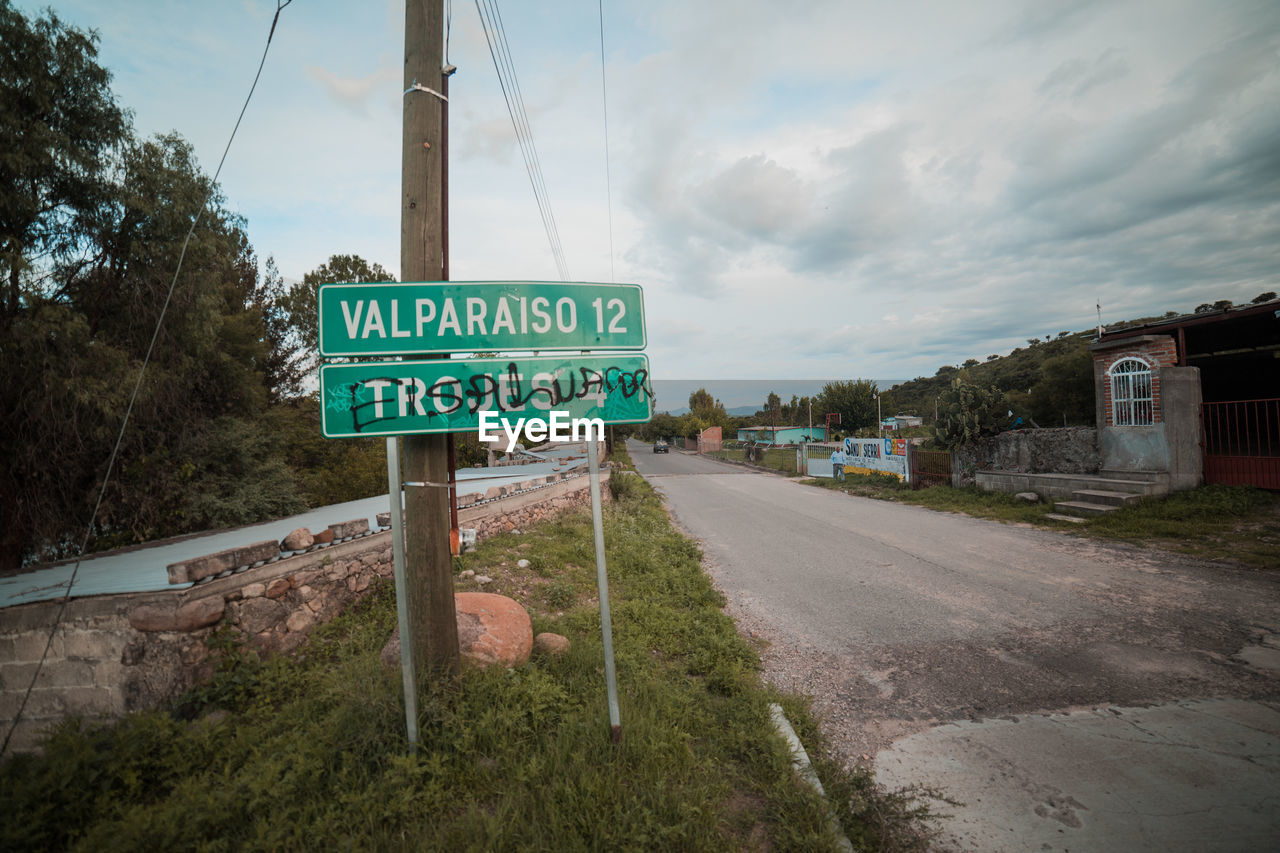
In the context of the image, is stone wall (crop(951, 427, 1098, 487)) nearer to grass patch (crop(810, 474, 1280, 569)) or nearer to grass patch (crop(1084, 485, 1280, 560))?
grass patch (crop(810, 474, 1280, 569))

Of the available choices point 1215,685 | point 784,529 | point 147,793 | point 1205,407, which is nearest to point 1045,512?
point 1205,407

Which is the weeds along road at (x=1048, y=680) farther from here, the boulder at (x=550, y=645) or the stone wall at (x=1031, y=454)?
the stone wall at (x=1031, y=454)

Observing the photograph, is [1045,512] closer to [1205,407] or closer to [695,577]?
[1205,407]

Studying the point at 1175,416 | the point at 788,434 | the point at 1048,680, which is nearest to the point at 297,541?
the point at 1048,680

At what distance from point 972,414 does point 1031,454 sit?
1.78 metres

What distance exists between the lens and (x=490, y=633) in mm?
3666

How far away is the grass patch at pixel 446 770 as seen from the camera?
2.29m

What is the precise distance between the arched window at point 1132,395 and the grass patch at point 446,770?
11.1 m

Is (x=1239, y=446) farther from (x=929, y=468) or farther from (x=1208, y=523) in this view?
(x=929, y=468)

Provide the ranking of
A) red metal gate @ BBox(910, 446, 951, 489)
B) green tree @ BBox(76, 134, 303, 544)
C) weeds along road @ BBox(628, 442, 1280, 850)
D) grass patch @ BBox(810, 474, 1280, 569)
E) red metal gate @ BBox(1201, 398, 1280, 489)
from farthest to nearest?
red metal gate @ BBox(910, 446, 951, 489), red metal gate @ BBox(1201, 398, 1280, 489), green tree @ BBox(76, 134, 303, 544), grass patch @ BBox(810, 474, 1280, 569), weeds along road @ BBox(628, 442, 1280, 850)

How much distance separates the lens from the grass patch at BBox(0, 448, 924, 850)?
2.29 m

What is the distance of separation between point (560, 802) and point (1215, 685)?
182 inches

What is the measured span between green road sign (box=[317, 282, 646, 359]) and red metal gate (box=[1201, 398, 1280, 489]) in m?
11.8

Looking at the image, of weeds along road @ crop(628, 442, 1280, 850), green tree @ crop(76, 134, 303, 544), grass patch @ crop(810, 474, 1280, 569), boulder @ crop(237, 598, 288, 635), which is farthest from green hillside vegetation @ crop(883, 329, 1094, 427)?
green tree @ crop(76, 134, 303, 544)
